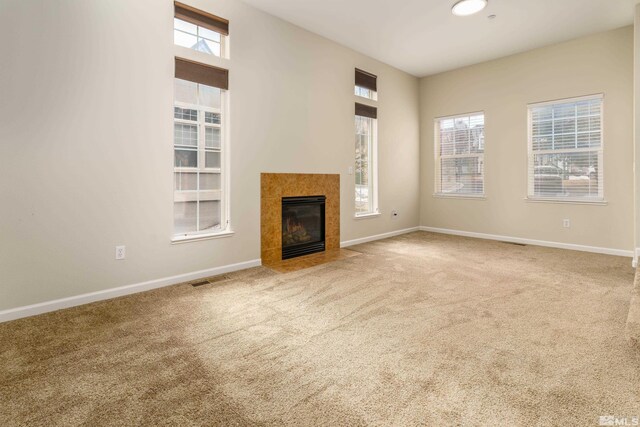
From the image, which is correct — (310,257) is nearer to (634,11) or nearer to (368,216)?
(368,216)

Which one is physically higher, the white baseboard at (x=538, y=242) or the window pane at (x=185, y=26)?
the window pane at (x=185, y=26)

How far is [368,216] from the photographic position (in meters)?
5.59

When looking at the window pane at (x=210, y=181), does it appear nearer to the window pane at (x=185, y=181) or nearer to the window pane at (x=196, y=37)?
the window pane at (x=185, y=181)

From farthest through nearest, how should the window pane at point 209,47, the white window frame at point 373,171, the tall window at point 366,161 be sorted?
the white window frame at point 373,171, the tall window at point 366,161, the window pane at point 209,47

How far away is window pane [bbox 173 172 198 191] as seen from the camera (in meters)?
3.40

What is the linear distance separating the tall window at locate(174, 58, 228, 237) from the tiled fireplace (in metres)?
0.58

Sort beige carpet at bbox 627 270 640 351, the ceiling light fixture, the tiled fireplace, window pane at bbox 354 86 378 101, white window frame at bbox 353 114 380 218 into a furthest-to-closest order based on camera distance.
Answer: white window frame at bbox 353 114 380 218 → window pane at bbox 354 86 378 101 → the tiled fireplace → the ceiling light fixture → beige carpet at bbox 627 270 640 351

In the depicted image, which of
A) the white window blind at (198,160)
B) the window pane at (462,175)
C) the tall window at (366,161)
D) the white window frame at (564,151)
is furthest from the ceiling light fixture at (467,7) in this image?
the white window blind at (198,160)

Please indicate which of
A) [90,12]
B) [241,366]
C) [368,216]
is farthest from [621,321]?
[90,12]

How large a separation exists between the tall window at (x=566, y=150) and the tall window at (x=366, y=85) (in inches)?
97.1

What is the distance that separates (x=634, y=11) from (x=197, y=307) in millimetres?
5829

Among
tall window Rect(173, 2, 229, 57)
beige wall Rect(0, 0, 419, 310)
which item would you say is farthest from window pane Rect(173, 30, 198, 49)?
beige wall Rect(0, 0, 419, 310)

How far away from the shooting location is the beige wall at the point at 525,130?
4508 mm

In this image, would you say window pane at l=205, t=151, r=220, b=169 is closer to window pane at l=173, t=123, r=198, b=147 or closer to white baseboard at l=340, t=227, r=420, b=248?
window pane at l=173, t=123, r=198, b=147
